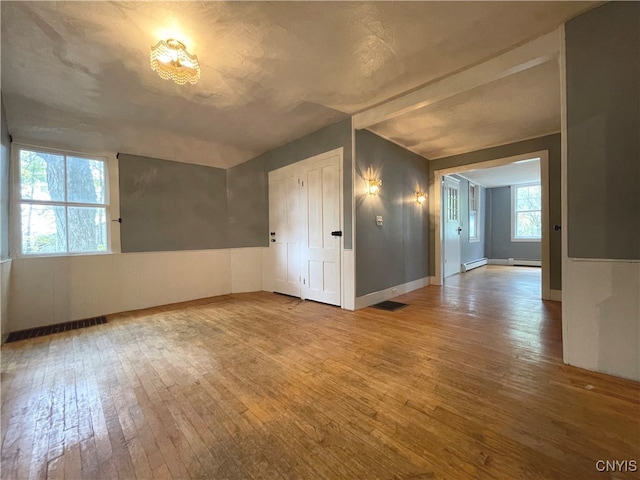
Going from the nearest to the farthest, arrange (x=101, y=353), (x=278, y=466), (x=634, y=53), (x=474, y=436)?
(x=278, y=466), (x=474, y=436), (x=634, y=53), (x=101, y=353)

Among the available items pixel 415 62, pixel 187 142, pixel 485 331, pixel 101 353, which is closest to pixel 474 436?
pixel 485 331

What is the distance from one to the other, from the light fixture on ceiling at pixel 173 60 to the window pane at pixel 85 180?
2.68 metres

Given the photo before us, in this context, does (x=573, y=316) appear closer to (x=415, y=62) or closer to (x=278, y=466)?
(x=278, y=466)

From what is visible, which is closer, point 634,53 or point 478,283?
point 634,53

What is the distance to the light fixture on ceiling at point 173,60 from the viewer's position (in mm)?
1938

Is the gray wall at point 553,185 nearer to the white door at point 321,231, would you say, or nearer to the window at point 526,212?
the white door at point 321,231

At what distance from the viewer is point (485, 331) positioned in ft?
9.21

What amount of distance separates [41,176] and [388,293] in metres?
5.16

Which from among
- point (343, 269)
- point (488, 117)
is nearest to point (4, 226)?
point (343, 269)

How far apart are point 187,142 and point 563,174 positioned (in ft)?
15.3

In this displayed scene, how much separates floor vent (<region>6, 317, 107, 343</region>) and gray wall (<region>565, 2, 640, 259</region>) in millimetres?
5228

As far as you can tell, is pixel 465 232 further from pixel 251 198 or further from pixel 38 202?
pixel 38 202

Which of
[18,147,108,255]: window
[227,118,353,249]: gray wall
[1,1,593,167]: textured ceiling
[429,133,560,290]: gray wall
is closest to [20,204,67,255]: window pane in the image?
[18,147,108,255]: window

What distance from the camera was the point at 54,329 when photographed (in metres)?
3.17
